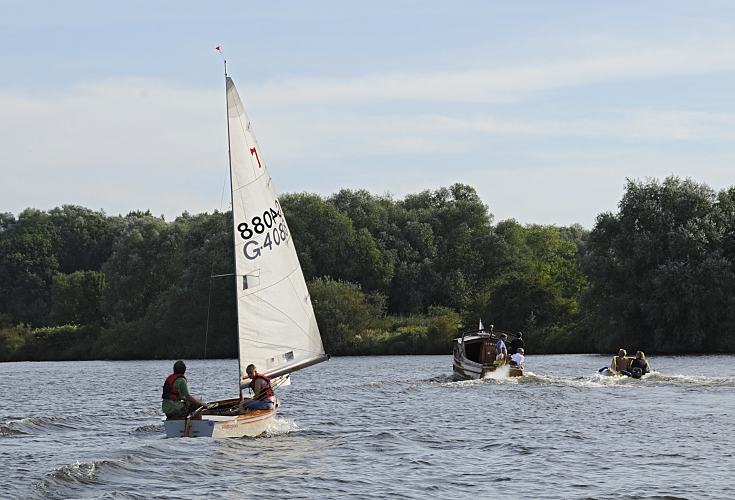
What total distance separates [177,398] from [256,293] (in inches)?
146

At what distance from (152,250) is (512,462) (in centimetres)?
8936

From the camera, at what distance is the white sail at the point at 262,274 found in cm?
3062

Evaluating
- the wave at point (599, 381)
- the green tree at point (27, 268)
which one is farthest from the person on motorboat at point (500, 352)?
the green tree at point (27, 268)

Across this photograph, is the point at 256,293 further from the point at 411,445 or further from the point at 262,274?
the point at 411,445

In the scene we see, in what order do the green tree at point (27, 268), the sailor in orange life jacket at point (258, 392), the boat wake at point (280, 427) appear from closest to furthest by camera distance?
1. the sailor in orange life jacket at point (258, 392)
2. the boat wake at point (280, 427)
3. the green tree at point (27, 268)

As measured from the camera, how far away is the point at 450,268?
365 ft

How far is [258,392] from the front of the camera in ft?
101

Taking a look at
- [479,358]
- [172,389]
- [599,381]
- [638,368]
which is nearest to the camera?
[172,389]

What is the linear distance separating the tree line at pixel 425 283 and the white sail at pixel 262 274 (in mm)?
52515

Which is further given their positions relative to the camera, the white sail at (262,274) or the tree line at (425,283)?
the tree line at (425,283)

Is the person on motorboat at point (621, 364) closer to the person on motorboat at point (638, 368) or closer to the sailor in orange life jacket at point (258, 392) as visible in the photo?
the person on motorboat at point (638, 368)

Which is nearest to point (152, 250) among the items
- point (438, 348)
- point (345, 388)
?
point (438, 348)

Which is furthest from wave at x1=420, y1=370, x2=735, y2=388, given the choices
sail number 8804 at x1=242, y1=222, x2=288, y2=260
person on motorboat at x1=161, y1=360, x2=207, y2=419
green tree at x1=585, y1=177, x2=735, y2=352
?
green tree at x1=585, y1=177, x2=735, y2=352

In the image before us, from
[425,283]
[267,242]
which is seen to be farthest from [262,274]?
[425,283]
